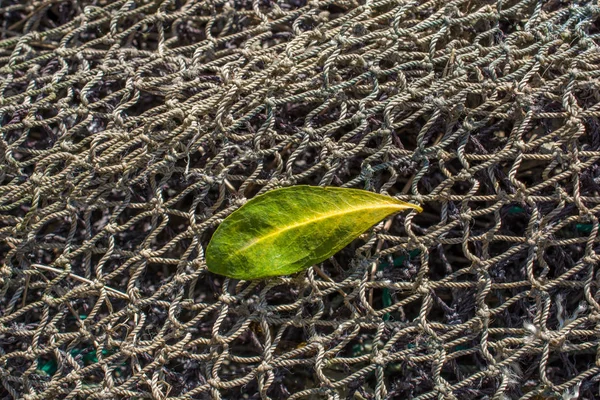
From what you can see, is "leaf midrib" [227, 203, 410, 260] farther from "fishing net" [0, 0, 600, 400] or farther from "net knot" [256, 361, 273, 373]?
"net knot" [256, 361, 273, 373]

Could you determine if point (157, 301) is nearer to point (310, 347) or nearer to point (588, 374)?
point (310, 347)

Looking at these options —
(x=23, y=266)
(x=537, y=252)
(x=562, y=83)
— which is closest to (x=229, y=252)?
(x=23, y=266)

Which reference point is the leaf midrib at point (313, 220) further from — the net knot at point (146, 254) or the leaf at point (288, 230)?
the net knot at point (146, 254)

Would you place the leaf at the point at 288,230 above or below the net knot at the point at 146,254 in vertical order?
above

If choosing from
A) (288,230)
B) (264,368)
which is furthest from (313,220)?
(264,368)

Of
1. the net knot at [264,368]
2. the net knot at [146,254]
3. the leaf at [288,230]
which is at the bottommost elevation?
the net knot at [264,368]

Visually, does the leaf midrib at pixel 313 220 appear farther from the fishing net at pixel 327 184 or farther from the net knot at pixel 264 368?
the net knot at pixel 264 368

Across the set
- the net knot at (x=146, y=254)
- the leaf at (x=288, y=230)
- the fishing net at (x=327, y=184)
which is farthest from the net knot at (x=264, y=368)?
the net knot at (x=146, y=254)
